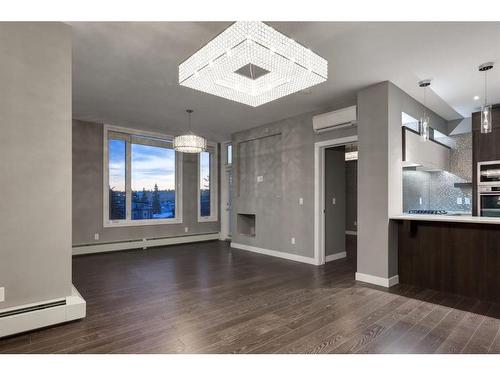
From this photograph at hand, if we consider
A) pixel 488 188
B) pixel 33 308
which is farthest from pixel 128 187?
pixel 488 188

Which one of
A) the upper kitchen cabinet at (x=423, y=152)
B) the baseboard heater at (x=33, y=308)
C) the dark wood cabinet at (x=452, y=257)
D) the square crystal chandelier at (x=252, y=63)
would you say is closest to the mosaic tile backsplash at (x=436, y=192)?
the upper kitchen cabinet at (x=423, y=152)

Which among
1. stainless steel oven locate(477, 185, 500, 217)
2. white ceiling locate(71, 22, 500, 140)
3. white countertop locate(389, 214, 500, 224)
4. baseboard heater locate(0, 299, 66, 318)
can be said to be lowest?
baseboard heater locate(0, 299, 66, 318)

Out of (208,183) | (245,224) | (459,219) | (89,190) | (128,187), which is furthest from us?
(208,183)

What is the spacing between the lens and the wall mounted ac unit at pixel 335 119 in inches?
167

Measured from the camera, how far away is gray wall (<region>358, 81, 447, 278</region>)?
3660 mm

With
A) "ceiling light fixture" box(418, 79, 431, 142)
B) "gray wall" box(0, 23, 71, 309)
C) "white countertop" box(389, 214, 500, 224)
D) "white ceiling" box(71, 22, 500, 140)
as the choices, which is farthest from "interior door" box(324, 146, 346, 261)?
"gray wall" box(0, 23, 71, 309)

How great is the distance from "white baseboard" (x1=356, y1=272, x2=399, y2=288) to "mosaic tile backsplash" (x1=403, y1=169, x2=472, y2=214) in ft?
6.07

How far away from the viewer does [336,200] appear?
541 cm

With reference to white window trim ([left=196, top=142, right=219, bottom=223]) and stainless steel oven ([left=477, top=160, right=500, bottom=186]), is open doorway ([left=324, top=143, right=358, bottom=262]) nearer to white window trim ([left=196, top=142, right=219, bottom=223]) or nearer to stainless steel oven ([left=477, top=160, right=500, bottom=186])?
stainless steel oven ([left=477, top=160, right=500, bottom=186])

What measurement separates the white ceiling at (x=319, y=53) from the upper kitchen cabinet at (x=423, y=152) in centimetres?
63

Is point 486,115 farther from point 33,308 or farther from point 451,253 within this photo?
point 33,308

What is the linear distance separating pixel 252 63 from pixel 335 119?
9.21 feet
